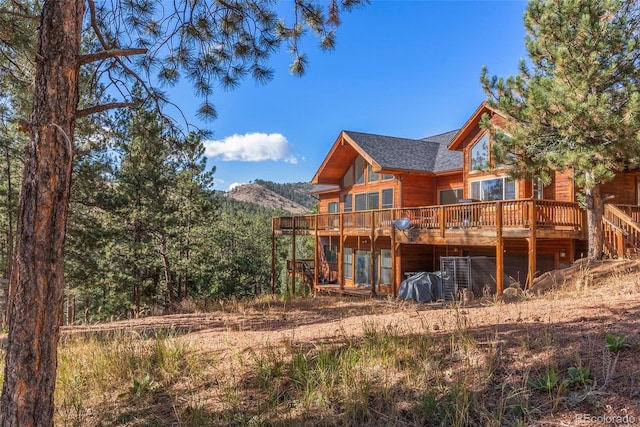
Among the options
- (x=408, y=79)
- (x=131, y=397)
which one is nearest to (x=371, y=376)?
(x=131, y=397)

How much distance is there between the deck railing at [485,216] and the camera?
458 inches

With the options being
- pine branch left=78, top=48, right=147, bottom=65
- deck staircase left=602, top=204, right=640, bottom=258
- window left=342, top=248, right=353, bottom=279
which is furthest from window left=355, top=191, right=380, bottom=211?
pine branch left=78, top=48, right=147, bottom=65

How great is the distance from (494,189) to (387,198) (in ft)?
17.2

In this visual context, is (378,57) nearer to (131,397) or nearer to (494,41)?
(494,41)

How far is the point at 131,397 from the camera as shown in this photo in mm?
4422

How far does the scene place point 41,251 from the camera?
3494mm

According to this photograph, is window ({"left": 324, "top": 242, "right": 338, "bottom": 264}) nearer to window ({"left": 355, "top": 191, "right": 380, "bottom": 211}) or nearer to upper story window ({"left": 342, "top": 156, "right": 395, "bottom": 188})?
window ({"left": 355, "top": 191, "right": 380, "bottom": 211})

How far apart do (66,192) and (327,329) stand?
3777 millimetres

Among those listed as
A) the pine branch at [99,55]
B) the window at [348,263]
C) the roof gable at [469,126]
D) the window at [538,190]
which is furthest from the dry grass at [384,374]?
the window at [348,263]

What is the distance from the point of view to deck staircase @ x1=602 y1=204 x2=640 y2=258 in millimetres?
10695

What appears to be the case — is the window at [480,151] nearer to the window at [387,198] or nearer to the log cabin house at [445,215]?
the log cabin house at [445,215]

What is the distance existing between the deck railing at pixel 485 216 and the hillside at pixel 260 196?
12442 cm

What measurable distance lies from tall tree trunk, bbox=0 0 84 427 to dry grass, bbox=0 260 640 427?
28.8 inches

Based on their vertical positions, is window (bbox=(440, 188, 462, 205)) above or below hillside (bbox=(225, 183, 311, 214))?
below
